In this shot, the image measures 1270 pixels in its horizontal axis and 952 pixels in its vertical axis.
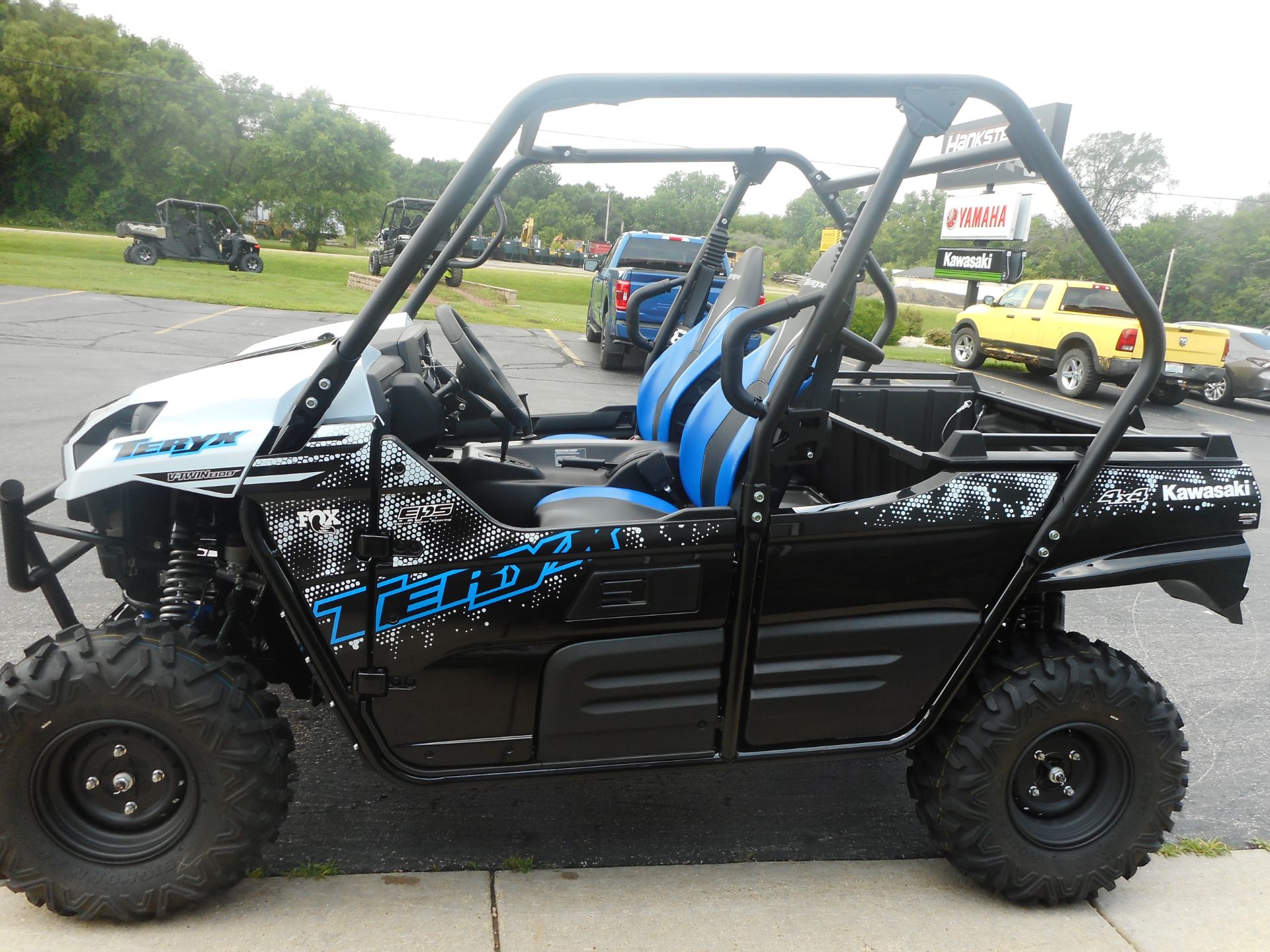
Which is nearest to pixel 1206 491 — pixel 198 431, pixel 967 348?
pixel 198 431

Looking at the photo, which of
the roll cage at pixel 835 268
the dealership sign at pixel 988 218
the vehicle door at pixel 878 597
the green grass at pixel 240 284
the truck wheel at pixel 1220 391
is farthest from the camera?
the dealership sign at pixel 988 218

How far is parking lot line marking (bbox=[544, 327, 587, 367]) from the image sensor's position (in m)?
14.1

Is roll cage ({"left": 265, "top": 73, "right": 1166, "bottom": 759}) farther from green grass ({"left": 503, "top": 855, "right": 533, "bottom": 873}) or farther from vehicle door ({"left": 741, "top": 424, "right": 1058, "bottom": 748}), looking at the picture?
green grass ({"left": 503, "top": 855, "right": 533, "bottom": 873})

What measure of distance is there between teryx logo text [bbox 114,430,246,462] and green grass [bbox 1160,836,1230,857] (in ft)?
9.20

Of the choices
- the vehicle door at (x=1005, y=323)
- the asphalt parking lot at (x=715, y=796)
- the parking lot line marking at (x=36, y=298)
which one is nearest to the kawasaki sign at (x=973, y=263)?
the vehicle door at (x=1005, y=323)

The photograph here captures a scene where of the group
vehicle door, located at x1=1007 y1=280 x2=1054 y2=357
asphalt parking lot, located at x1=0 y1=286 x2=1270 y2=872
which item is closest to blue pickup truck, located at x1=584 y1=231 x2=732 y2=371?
vehicle door, located at x1=1007 y1=280 x2=1054 y2=357

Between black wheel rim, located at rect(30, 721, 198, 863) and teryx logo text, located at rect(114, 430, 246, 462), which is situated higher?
teryx logo text, located at rect(114, 430, 246, 462)

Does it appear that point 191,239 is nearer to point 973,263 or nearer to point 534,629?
point 973,263

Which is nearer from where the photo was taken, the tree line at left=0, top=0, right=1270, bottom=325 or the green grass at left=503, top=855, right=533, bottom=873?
the green grass at left=503, top=855, right=533, bottom=873

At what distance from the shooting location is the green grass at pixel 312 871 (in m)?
2.38

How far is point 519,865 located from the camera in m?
2.48

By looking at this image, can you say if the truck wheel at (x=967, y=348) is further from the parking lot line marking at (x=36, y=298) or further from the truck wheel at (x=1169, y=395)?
the parking lot line marking at (x=36, y=298)

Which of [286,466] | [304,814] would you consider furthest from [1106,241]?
[304,814]

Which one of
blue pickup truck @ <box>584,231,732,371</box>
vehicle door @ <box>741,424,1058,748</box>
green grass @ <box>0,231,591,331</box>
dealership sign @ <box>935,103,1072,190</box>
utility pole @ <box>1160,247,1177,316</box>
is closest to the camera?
vehicle door @ <box>741,424,1058,748</box>
